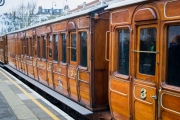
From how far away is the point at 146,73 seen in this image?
452 cm

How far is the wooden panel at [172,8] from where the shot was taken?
3.78m

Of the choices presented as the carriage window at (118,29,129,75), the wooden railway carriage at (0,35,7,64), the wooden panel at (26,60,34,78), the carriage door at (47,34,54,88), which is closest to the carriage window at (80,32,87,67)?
the carriage window at (118,29,129,75)

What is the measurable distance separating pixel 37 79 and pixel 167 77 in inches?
329

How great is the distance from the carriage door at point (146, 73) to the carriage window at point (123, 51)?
350mm

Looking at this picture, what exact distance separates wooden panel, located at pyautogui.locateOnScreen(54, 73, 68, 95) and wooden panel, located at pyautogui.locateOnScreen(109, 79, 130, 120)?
263 cm

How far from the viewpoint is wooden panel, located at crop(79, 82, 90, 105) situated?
644 cm

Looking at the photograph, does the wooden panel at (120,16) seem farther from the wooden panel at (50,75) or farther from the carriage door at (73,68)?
the wooden panel at (50,75)

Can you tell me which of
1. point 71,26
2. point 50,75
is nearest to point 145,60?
point 71,26

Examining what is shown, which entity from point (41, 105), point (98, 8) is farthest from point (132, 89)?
point (41, 105)

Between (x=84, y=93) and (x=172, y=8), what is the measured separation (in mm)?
3483

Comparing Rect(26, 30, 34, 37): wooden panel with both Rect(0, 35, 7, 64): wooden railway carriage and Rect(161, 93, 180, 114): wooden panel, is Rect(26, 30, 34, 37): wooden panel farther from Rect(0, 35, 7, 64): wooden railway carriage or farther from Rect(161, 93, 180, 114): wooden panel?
Rect(161, 93, 180, 114): wooden panel

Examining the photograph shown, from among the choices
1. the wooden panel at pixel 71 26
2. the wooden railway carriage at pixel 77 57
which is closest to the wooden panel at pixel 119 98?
the wooden railway carriage at pixel 77 57

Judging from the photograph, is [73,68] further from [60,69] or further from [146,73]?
[146,73]

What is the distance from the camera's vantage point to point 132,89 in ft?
15.7
